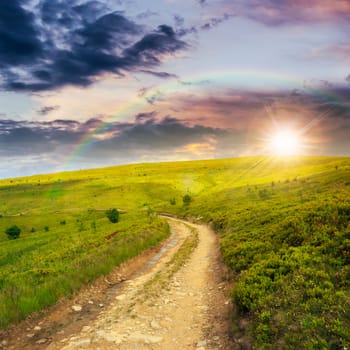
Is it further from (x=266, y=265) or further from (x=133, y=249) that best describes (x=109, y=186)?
(x=266, y=265)

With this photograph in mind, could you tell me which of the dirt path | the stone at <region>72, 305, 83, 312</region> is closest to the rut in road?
the dirt path

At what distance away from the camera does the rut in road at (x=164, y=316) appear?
9.70 meters

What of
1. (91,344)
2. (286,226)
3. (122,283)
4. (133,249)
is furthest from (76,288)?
(286,226)

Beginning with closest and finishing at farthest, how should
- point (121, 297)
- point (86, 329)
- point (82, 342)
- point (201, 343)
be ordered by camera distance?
point (201, 343)
point (82, 342)
point (86, 329)
point (121, 297)

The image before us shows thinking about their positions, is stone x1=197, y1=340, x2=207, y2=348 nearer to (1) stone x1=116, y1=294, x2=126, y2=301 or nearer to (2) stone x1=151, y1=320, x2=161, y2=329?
(2) stone x1=151, y1=320, x2=161, y2=329

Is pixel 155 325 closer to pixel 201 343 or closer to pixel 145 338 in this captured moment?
pixel 145 338

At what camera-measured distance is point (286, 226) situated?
1933 centimetres

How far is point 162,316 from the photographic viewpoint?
38.3 feet

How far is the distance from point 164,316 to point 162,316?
0.08 m

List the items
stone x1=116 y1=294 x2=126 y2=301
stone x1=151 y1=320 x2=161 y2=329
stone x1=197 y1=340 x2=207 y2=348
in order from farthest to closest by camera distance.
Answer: stone x1=116 y1=294 x2=126 y2=301, stone x1=151 y1=320 x2=161 y2=329, stone x1=197 y1=340 x2=207 y2=348

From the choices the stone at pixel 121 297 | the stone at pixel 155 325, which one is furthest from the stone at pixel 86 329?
the stone at pixel 121 297

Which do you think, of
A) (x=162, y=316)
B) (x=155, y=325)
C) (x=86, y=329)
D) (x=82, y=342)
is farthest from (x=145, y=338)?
(x=86, y=329)

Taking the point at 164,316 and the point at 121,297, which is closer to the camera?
the point at 164,316

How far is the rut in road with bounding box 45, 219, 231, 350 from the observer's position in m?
9.70
